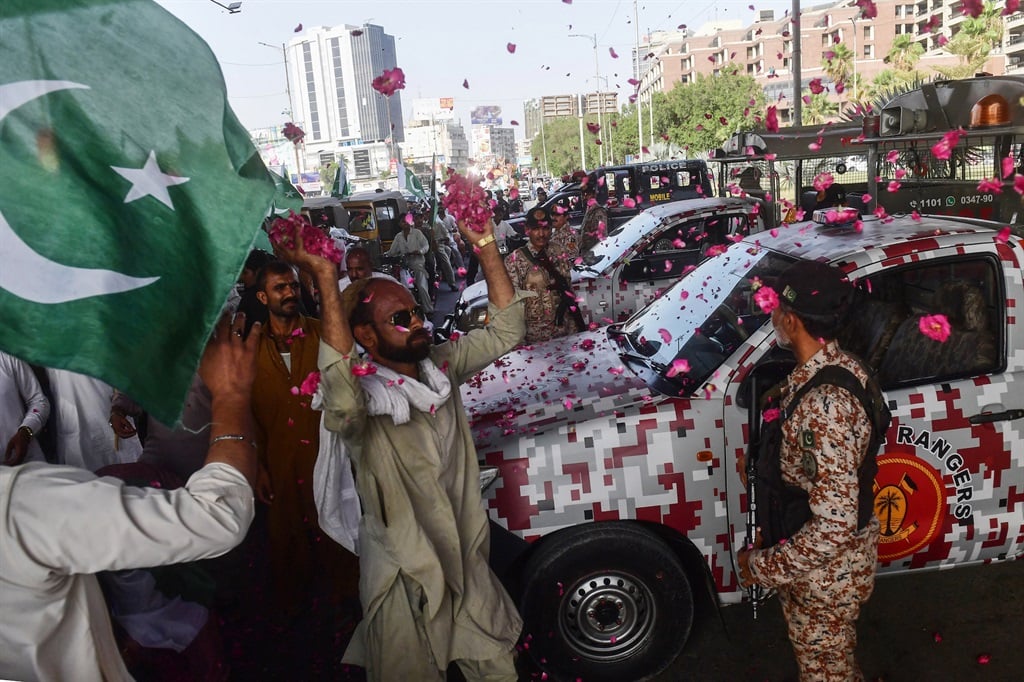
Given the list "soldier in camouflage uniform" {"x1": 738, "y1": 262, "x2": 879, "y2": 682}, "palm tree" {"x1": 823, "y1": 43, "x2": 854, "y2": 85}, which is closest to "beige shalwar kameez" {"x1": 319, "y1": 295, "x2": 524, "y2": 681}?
"soldier in camouflage uniform" {"x1": 738, "y1": 262, "x2": 879, "y2": 682}

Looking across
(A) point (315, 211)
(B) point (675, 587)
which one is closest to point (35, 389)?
(B) point (675, 587)

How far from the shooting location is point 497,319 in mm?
3373

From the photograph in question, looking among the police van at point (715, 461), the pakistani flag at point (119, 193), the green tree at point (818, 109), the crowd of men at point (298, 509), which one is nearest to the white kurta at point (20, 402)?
the crowd of men at point (298, 509)

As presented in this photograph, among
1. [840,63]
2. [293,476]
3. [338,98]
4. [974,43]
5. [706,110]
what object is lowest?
[293,476]

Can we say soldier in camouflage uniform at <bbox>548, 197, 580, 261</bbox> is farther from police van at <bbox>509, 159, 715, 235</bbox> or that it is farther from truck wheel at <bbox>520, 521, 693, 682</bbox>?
police van at <bbox>509, 159, 715, 235</bbox>

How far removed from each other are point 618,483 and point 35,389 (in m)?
2.90

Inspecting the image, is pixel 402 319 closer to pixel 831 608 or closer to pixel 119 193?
pixel 119 193

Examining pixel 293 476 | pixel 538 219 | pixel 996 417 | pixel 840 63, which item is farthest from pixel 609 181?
pixel 840 63

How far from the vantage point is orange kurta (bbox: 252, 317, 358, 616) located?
13.9 ft

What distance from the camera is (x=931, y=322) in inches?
152

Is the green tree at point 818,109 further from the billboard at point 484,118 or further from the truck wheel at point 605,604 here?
the truck wheel at point 605,604

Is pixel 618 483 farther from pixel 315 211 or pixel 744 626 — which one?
pixel 315 211

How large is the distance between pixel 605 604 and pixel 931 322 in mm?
2012

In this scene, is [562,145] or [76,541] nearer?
[76,541]
